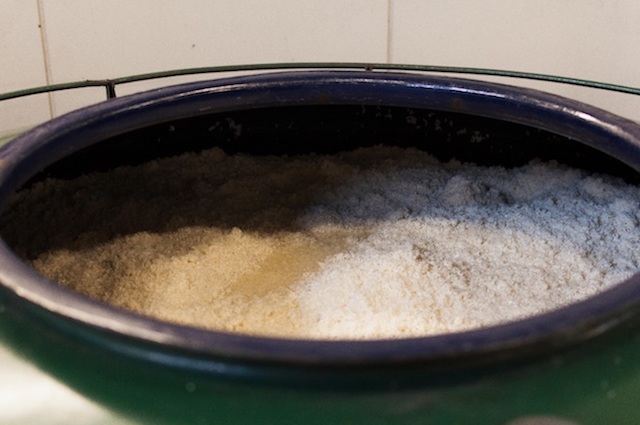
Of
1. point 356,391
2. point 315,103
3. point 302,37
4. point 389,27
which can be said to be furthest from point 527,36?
point 356,391

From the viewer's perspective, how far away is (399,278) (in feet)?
1.87

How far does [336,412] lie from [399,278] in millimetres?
267

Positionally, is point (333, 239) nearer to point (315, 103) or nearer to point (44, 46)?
point (315, 103)

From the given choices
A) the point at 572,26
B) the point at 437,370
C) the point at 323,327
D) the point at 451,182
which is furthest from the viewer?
the point at 572,26

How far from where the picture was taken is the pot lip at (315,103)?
30cm

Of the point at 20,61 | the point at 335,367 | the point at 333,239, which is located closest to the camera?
the point at 335,367

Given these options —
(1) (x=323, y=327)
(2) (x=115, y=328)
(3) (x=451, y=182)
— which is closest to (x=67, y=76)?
(3) (x=451, y=182)

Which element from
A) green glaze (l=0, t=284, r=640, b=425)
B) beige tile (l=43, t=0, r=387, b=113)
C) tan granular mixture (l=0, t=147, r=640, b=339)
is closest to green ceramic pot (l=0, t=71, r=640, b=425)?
green glaze (l=0, t=284, r=640, b=425)

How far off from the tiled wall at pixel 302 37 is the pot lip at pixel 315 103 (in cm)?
57

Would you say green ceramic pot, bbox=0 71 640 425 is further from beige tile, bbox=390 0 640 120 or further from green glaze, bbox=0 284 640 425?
beige tile, bbox=390 0 640 120

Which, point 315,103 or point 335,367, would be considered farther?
point 315,103

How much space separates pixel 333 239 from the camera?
2.15 ft

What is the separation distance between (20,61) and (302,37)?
42cm

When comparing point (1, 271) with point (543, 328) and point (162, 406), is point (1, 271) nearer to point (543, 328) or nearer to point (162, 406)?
point (162, 406)
